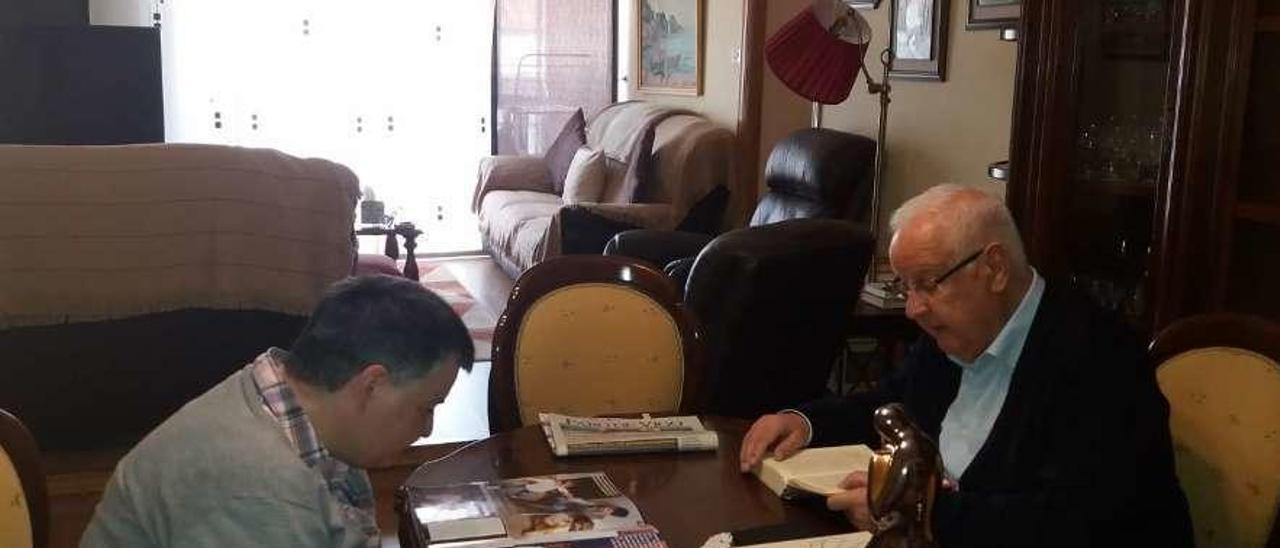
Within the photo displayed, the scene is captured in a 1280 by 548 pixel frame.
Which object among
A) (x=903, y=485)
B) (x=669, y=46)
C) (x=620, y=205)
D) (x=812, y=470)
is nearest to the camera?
(x=903, y=485)

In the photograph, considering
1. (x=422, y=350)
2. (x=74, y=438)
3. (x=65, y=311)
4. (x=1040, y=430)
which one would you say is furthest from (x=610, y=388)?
(x=74, y=438)

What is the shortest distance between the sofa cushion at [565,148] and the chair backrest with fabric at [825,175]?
7.01 feet

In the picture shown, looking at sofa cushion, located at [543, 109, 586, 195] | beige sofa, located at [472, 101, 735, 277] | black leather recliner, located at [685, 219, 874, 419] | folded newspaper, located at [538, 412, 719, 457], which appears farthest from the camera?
sofa cushion, located at [543, 109, 586, 195]

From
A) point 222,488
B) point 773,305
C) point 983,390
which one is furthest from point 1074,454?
point 773,305

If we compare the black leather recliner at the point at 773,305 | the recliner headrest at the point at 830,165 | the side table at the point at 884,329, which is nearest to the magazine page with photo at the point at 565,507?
the black leather recliner at the point at 773,305

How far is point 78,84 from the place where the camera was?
5945 mm

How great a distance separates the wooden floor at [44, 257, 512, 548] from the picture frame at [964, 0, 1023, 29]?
178cm

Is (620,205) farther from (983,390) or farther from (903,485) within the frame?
(903,485)

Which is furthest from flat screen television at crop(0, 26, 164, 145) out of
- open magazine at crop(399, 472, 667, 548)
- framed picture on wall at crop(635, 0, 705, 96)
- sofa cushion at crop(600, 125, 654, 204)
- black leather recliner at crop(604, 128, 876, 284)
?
open magazine at crop(399, 472, 667, 548)

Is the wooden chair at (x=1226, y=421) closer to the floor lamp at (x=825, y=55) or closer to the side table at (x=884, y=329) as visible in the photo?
the side table at (x=884, y=329)

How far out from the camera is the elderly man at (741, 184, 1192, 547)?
148cm

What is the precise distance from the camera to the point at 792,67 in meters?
3.76

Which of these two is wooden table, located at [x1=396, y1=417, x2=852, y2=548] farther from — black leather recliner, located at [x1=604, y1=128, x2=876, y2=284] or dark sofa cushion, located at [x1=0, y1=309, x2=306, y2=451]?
black leather recliner, located at [x1=604, y1=128, x2=876, y2=284]

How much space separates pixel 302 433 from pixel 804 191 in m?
3.48
